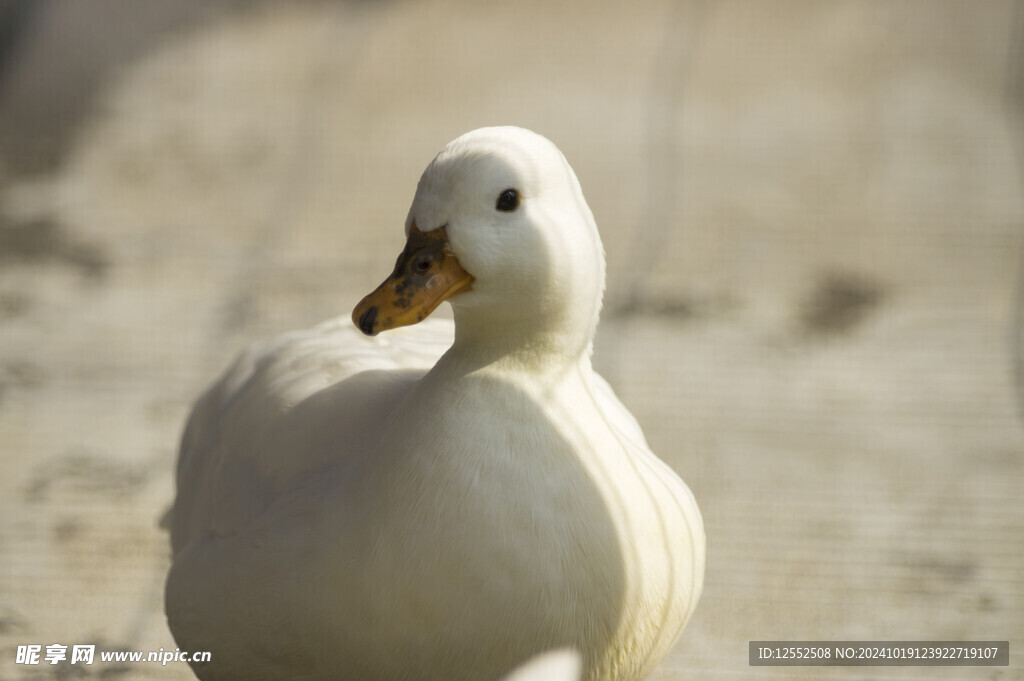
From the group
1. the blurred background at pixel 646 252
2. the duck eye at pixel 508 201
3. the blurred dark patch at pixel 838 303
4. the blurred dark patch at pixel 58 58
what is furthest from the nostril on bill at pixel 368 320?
the blurred dark patch at pixel 58 58

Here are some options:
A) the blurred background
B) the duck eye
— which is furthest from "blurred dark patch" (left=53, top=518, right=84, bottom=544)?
the duck eye

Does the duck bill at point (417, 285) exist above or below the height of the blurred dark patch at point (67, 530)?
above

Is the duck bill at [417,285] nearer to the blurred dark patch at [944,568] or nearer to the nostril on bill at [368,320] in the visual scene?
the nostril on bill at [368,320]

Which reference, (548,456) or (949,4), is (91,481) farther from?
(949,4)

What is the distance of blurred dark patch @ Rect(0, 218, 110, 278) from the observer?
90.3 inches

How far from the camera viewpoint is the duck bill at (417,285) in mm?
938

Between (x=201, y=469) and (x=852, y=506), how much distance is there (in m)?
0.99

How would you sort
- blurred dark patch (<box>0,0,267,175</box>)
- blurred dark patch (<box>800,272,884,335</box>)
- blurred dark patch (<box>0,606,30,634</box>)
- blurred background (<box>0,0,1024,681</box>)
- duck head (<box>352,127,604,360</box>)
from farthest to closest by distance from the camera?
1. blurred dark patch (<box>0,0,267,175</box>)
2. blurred dark patch (<box>800,272,884,335</box>)
3. blurred background (<box>0,0,1024,681</box>)
4. blurred dark patch (<box>0,606,30,634</box>)
5. duck head (<box>352,127,604,360</box>)

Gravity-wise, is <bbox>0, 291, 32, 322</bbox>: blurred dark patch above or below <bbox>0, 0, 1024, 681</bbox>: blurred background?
below

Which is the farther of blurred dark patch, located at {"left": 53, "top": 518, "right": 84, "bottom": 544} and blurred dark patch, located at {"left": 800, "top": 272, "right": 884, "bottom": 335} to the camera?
blurred dark patch, located at {"left": 800, "top": 272, "right": 884, "bottom": 335}

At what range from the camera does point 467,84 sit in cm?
260

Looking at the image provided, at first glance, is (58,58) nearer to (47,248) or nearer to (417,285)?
(47,248)

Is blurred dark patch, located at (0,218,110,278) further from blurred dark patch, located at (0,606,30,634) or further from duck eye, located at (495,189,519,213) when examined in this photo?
duck eye, located at (495,189,519,213)

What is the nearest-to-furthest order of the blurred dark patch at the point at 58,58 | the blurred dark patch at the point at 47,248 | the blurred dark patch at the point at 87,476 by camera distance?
1. the blurred dark patch at the point at 87,476
2. the blurred dark patch at the point at 47,248
3. the blurred dark patch at the point at 58,58
